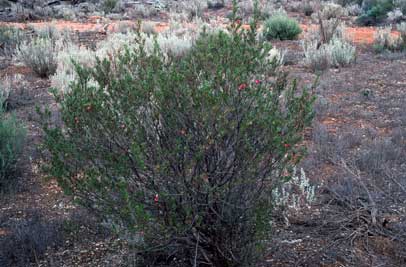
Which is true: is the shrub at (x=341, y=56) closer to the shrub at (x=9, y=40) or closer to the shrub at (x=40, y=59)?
the shrub at (x=40, y=59)

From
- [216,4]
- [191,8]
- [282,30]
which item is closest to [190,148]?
[282,30]

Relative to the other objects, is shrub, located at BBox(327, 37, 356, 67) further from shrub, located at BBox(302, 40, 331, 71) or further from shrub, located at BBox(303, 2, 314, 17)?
shrub, located at BBox(303, 2, 314, 17)

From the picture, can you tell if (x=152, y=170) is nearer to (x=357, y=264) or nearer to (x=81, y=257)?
(x=81, y=257)

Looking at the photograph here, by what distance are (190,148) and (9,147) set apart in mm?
3062

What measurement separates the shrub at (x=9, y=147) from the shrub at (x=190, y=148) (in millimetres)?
2387

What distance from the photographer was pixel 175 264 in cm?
418

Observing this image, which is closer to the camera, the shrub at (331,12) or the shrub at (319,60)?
the shrub at (319,60)

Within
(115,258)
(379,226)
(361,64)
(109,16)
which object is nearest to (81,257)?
(115,258)

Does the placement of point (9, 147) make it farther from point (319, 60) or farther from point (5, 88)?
point (319, 60)

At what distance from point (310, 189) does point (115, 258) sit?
1.98 meters

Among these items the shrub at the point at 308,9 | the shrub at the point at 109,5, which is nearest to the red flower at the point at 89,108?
the shrub at the point at 308,9

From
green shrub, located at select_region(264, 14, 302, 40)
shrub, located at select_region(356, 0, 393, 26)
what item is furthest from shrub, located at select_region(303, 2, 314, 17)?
green shrub, located at select_region(264, 14, 302, 40)

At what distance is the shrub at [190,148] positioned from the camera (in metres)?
3.42

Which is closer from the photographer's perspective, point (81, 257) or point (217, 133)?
point (217, 133)
